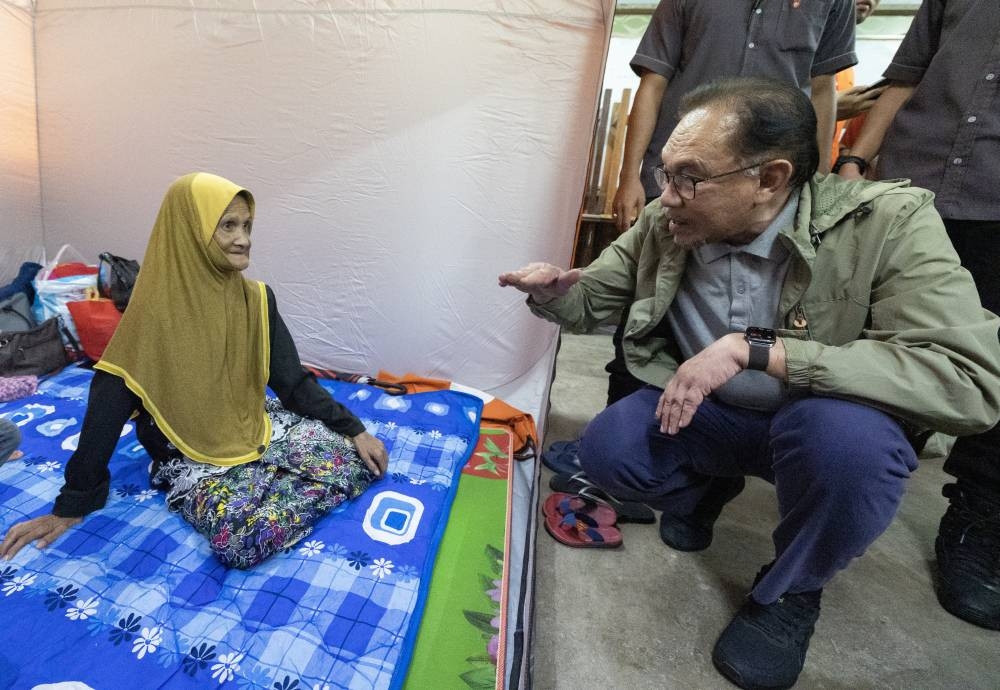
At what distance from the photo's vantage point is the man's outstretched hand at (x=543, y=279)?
3.81ft

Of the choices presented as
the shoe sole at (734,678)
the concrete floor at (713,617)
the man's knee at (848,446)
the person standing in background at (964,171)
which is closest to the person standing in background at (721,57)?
the person standing in background at (964,171)

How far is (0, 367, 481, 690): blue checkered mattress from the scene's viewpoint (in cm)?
79

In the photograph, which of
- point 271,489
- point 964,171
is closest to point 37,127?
point 271,489

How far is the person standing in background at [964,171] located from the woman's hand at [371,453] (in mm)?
1394

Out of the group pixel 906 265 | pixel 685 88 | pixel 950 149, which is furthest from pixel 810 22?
pixel 906 265

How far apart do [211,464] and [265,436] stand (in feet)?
0.43

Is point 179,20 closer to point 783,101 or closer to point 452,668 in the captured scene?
point 783,101

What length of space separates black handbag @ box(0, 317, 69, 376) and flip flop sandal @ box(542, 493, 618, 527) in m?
1.72

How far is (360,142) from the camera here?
5.80 feet

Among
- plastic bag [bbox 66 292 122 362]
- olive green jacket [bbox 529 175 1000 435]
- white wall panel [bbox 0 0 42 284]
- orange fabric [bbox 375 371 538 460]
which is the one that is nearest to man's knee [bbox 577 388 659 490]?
olive green jacket [bbox 529 175 1000 435]

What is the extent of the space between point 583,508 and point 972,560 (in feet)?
3.02

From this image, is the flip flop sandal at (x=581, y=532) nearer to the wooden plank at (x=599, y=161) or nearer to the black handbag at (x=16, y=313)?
the black handbag at (x=16, y=313)

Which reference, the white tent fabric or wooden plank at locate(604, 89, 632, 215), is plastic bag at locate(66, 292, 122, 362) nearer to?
the white tent fabric

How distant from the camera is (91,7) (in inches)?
72.4
